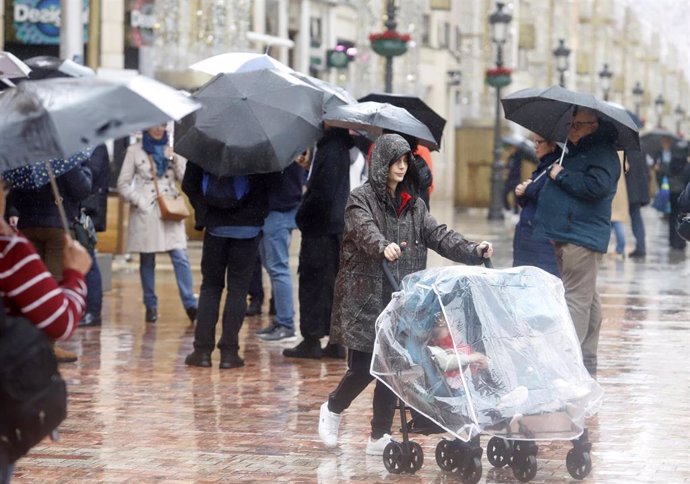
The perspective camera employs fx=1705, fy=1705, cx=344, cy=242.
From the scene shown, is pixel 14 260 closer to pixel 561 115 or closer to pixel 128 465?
pixel 128 465

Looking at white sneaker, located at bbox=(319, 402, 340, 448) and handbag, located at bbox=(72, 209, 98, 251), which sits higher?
handbag, located at bbox=(72, 209, 98, 251)

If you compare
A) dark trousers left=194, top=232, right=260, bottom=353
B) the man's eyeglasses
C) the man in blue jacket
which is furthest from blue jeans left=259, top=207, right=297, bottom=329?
the man's eyeglasses

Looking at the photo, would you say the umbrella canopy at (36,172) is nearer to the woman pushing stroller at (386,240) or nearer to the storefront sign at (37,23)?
the woman pushing stroller at (386,240)

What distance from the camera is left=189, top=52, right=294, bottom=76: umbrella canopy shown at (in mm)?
11750

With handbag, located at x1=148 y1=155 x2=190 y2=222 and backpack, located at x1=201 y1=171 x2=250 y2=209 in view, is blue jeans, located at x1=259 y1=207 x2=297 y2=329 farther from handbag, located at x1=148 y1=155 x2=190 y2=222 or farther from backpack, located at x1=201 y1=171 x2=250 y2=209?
backpack, located at x1=201 y1=171 x2=250 y2=209

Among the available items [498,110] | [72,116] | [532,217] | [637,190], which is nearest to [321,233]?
[532,217]

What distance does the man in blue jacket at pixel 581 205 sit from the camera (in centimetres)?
1024

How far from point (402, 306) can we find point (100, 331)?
255 inches

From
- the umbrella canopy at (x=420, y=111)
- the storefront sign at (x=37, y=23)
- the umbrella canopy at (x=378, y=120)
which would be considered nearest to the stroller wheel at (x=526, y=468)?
the umbrella canopy at (x=378, y=120)

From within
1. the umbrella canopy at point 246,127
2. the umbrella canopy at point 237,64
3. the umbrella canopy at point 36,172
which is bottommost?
the umbrella canopy at point 36,172

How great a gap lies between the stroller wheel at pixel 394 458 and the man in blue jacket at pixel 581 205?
2748mm

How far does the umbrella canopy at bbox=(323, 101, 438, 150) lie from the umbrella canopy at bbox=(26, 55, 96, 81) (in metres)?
1.98

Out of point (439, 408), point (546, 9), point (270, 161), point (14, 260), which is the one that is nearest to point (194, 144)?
point (270, 161)

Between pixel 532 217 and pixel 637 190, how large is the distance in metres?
11.9
